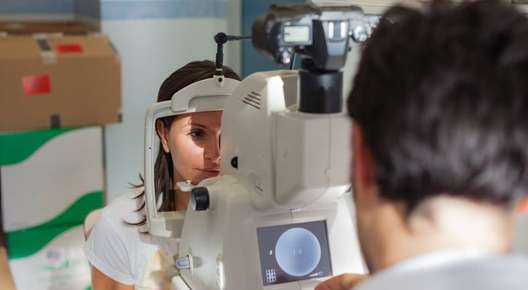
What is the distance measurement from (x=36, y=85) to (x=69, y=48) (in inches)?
7.0

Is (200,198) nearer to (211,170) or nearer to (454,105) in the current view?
(211,170)

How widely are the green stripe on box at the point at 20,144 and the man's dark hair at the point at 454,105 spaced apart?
1859 mm

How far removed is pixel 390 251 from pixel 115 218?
0.86 meters

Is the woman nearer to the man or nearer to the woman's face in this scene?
the woman's face

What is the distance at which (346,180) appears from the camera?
0.78 m

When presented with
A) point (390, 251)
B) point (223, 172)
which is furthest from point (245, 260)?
point (390, 251)

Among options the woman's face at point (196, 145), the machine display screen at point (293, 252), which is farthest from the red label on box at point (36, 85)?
the machine display screen at point (293, 252)

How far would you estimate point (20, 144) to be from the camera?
2.19 m

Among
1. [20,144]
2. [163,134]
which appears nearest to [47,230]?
[20,144]

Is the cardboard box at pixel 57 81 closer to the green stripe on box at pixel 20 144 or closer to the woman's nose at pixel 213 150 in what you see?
the green stripe on box at pixel 20 144

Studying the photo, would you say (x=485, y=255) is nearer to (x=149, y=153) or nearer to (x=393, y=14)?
(x=393, y=14)

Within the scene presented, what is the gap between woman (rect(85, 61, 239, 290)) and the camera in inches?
45.9

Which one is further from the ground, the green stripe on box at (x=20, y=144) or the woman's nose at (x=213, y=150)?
the woman's nose at (x=213, y=150)

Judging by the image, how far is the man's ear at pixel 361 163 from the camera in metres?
0.59
